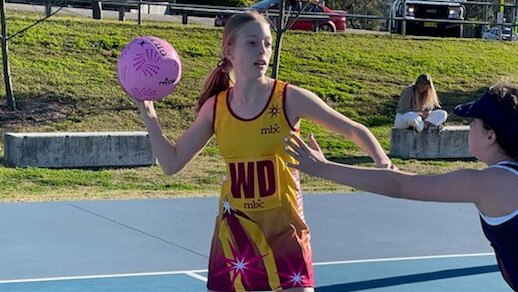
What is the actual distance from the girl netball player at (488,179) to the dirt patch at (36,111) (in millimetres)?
14181

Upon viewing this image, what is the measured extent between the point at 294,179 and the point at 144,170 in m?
10.1

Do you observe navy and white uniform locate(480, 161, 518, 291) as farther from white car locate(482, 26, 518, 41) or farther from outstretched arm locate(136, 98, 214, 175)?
white car locate(482, 26, 518, 41)

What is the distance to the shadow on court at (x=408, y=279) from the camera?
25.1 feet

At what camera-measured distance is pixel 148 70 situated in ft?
17.4

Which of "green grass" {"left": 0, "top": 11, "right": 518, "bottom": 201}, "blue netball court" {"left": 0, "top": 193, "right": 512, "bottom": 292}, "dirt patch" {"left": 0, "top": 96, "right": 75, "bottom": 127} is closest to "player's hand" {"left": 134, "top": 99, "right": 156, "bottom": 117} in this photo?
"blue netball court" {"left": 0, "top": 193, "right": 512, "bottom": 292}

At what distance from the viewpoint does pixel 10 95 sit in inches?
696

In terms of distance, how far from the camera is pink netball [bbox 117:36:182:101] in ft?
17.4

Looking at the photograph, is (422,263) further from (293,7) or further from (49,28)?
(293,7)

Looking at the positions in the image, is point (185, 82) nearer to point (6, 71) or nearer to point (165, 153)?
point (6, 71)

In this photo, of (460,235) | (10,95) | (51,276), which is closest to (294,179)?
(51,276)

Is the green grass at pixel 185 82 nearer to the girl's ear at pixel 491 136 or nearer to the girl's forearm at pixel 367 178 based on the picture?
the girl's forearm at pixel 367 178

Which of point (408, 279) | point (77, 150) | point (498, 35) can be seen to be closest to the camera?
point (408, 279)

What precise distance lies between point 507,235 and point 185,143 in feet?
6.64

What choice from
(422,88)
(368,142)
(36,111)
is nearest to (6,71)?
(36,111)
